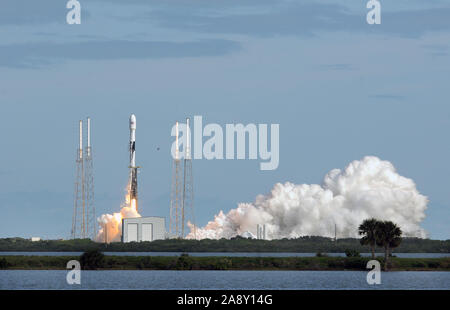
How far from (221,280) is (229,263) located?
833 inches

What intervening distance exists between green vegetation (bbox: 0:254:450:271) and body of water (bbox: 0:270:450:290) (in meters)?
1.24

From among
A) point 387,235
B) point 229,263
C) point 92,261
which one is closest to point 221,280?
point 229,263

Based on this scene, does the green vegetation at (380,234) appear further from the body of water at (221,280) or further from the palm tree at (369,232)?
the body of water at (221,280)

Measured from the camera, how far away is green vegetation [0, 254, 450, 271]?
169 metres

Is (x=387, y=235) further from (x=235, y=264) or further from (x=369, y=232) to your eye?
(x=235, y=264)

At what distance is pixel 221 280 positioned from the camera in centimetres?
15312

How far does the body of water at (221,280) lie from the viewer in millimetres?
141000
